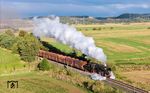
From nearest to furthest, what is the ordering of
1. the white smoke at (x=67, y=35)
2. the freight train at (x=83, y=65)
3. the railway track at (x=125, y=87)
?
the railway track at (x=125, y=87), the freight train at (x=83, y=65), the white smoke at (x=67, y=35)

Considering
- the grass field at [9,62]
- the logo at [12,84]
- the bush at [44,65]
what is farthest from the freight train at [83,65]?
the logo at [12,84]

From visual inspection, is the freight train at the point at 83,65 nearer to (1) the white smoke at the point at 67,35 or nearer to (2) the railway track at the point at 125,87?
(2) the railway track at the point at 125,87

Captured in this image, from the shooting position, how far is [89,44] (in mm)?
69062

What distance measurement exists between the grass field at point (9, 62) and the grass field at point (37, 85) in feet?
19.9

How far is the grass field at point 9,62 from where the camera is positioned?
234 feet

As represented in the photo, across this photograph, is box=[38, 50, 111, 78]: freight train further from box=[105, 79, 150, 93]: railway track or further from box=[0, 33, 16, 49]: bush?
box=[0, 33, 16, 49]: bush

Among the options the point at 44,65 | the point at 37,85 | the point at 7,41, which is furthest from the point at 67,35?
the point at 7,41

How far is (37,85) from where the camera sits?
5684 cm

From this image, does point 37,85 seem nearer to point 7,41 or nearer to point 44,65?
point 44,65

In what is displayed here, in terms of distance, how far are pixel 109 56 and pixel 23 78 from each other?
1307 inches

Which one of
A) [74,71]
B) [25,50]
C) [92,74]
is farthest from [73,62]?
[25,50]

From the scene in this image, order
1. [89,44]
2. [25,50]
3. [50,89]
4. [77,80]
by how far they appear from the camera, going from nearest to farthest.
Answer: [50,89]
[77,80]
[89,44]
[25,50]

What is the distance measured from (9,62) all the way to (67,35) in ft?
45.9

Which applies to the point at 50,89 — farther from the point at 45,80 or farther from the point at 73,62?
the point at 73,62
